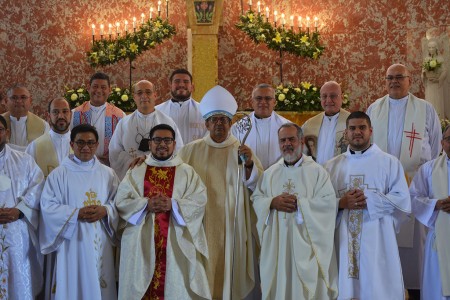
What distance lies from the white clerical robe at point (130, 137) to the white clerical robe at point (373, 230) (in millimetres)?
1926

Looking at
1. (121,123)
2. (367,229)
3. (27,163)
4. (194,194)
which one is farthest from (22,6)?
(367,229)

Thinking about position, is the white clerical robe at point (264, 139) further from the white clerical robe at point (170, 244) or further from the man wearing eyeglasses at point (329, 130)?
the white clerical robe at point (170, 244)

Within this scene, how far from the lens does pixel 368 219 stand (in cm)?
A: 670

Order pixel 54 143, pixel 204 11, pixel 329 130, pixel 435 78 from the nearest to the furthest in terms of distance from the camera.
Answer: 1. pixel 54 143
2. pixel 329 130
3. pixel 204 11
4. pixel 435 78

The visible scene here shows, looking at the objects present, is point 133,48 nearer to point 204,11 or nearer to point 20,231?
point 204,11

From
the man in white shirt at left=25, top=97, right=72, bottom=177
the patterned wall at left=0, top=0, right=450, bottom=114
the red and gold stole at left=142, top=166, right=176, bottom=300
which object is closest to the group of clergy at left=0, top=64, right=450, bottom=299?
the red and gold stole at left=142, top=166, right=176, bottom=300

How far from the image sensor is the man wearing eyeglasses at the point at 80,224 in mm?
6555

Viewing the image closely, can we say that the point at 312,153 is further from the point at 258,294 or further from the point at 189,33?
the point at 189,33

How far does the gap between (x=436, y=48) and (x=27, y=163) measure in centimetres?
635

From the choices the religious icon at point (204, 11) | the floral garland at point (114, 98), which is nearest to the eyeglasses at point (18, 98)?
the floral garland at point (114, 98)

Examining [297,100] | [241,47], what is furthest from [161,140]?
[241,47]

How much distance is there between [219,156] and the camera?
7219mm

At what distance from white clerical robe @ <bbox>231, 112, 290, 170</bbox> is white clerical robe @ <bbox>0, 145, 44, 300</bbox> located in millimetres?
2133

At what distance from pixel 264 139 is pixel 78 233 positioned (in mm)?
2182
